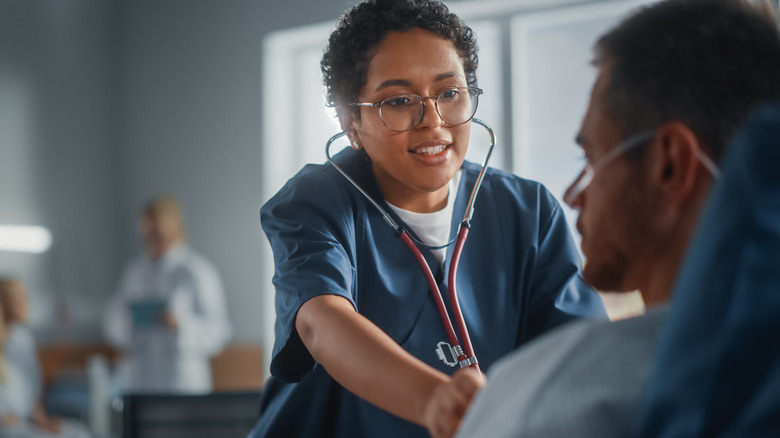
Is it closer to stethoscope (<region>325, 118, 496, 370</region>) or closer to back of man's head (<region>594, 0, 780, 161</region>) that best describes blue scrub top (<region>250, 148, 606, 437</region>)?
stethoscope (<region>325, 118, 496, 370</region>)

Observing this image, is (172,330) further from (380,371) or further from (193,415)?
(380,371)

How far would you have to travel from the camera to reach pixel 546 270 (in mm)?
1149

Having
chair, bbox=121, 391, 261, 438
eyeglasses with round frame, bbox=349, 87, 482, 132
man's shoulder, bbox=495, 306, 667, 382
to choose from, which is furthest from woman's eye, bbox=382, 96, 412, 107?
chair, bbox=121, 391, 261, 438

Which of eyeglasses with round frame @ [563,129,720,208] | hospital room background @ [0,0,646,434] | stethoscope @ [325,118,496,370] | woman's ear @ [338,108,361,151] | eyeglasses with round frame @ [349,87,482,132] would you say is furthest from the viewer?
hospital room background @ [0,0,646,434]

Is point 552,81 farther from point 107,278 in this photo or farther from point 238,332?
point 107,278

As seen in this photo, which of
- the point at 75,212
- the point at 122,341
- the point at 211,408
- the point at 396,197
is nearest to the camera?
the point at 396,197

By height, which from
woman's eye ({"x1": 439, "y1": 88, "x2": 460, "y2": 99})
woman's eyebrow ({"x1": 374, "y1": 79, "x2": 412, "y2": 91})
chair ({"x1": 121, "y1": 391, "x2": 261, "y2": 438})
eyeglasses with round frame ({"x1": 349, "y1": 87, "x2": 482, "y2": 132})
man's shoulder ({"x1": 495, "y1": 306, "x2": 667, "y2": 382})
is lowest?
chair ({"x1": 121, "y1": 391, "x2": 261, "y2": 438})

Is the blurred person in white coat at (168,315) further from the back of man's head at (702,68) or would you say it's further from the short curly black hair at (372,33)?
the back of man's head at (702,68)

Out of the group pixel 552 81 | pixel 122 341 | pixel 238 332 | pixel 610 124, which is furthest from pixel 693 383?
pixel 238 332

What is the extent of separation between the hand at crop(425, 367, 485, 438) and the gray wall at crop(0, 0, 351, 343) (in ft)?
13.8

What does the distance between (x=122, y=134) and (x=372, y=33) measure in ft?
16.4

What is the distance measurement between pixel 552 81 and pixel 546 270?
3.06 m

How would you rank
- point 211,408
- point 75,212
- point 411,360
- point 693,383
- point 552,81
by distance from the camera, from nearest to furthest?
1. point 693,383
2. point 411,360
3. point 211,408
4. point 552,81
5. point 75,212

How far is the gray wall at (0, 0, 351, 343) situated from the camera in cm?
501
